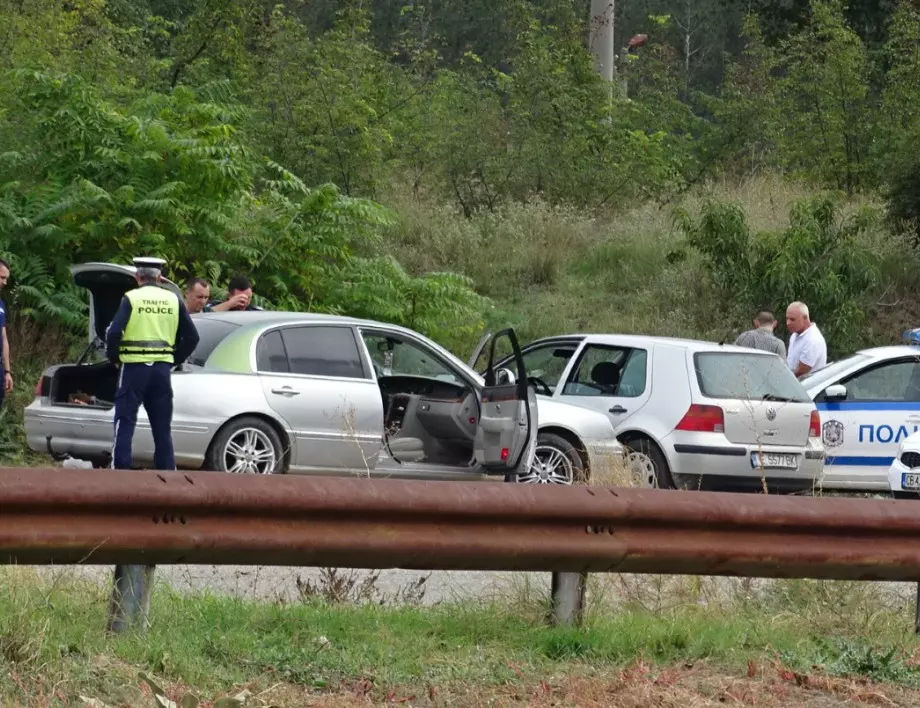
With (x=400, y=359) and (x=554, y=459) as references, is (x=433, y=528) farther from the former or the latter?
(x=400, y=359)

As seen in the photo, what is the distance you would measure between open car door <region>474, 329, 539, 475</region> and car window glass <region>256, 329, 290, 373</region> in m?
1.61

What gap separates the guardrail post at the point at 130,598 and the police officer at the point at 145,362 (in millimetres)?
5490

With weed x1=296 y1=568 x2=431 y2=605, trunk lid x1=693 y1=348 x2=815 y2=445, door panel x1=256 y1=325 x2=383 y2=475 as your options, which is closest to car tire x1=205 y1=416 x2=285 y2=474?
door panel x1=256 y1=325 x2=383 y2=475

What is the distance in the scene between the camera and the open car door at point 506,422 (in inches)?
460

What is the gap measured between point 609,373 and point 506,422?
122 inches

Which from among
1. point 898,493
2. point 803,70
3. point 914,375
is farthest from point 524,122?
point 898,493

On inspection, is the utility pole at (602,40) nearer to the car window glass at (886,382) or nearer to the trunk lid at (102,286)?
the car window glass at (886,382)

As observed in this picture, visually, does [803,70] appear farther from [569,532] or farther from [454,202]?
[569,532]

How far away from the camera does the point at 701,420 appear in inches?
553

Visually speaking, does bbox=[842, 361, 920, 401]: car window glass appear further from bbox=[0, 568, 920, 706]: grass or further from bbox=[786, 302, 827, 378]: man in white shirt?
bbox=[0, 568, 920, 706]: grass

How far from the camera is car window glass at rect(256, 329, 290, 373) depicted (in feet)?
41.4

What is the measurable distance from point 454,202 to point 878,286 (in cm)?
704

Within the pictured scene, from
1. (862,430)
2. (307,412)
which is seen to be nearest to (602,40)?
(862,430)

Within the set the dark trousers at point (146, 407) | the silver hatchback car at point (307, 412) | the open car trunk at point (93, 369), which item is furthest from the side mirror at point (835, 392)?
the dark trousers at point (146, 407)
